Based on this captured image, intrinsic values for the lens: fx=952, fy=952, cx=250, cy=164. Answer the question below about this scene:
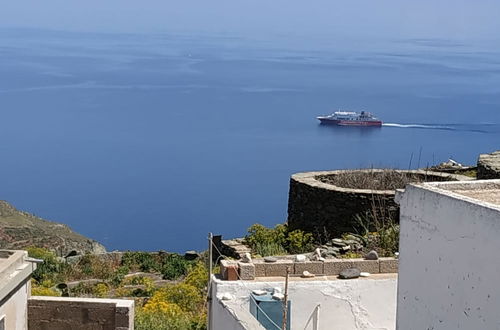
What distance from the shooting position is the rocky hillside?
25766 millimetres

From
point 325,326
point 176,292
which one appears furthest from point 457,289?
point 176,292

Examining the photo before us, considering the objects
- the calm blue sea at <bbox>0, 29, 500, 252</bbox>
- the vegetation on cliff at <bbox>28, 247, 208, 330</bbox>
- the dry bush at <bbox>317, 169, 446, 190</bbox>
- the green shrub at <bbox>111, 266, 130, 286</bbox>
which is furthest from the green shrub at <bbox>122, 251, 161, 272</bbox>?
the calm blue sea at <bbox>0, 29, 500, 252</bbox>

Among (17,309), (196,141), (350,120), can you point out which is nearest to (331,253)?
(17,309)

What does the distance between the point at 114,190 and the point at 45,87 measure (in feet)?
256

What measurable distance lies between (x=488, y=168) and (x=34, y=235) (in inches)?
686

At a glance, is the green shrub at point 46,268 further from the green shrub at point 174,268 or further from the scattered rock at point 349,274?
the scattered rock at point 349,274

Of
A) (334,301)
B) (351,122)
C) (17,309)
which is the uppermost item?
(334,301)

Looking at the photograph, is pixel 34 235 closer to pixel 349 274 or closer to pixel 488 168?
pixel 488 168

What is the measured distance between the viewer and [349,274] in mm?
8484

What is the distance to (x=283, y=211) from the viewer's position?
64.2 metres

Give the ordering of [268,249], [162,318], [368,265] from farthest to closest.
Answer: [268,249]
[162,318]
[368,265]

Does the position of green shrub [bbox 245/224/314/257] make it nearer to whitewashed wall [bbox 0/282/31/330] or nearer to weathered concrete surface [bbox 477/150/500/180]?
A: weathered concrete surface [bbox 477/150/500/180]

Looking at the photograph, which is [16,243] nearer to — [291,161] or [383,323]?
[383,323]

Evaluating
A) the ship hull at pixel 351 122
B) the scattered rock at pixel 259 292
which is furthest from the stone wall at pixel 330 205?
the ship hull at pixel 351 122
